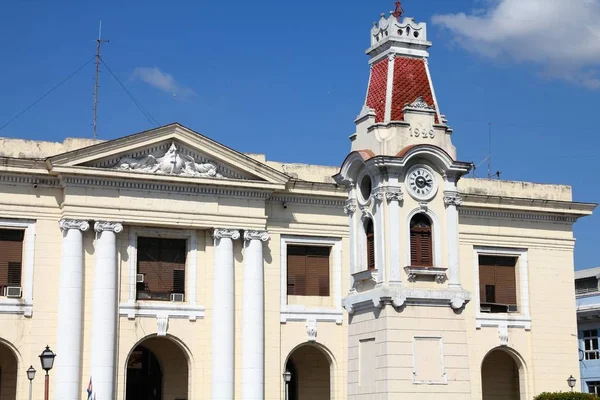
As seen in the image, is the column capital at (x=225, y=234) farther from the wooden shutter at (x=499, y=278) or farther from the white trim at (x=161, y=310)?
the wooden shutter at (x=499, y=278)

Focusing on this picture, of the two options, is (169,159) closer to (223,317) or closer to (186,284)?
(186,284)

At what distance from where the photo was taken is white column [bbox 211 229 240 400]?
41.5 metres

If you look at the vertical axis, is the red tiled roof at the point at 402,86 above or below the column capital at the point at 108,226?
above

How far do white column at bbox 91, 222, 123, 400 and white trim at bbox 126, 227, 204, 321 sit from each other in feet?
2.51

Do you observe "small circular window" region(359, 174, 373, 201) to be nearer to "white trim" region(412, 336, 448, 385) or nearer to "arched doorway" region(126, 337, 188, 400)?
"white trim" region(412, 336, 448, 385)

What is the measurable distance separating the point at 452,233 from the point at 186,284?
13582 millimetres

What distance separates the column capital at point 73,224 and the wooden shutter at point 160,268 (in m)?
2.47

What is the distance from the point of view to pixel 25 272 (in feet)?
132

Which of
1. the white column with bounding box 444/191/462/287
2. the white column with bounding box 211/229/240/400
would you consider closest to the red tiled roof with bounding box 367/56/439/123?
the white column with bounding box 444/191/462/287

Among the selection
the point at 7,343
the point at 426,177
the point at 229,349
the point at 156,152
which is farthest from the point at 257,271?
the point at 426,177

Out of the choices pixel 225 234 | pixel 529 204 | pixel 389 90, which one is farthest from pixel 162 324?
pixel 529 204

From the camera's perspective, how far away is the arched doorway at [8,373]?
4138cm

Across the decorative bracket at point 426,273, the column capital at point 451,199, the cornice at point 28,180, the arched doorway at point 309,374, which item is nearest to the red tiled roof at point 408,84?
the column capital at point 451,199

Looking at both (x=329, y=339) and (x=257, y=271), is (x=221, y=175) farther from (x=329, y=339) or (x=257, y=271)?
(x=329, y=339)
